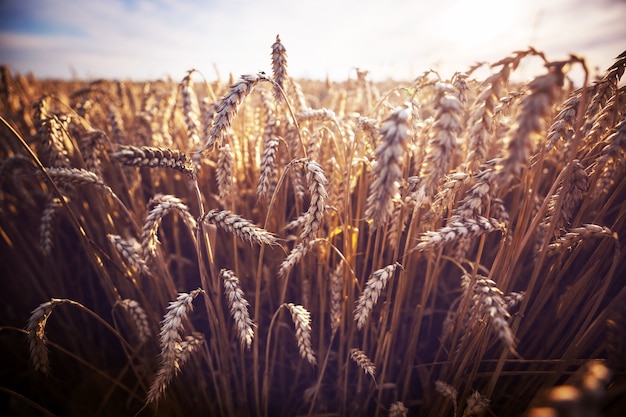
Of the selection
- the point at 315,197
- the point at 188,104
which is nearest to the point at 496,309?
the point at 315,197

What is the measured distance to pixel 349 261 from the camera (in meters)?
1.39

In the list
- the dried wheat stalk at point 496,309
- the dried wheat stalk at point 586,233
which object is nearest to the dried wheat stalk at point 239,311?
the dried wheat stalk at point 496,309

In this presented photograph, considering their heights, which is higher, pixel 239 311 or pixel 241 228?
pixel 241 228

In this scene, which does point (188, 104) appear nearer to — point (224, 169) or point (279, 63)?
point (224, 169)

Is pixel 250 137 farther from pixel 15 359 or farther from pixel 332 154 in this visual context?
pixel 15 359

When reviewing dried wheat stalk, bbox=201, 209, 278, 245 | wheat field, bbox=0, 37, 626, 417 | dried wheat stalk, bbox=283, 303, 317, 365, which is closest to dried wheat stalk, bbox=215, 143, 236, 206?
wheat field, bbox=0, 37, 626, 417

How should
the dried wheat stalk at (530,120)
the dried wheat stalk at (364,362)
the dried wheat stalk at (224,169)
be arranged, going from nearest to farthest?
Result: the dried wheat stalk at (530,120) < the dried wheat stalk at (364,362) < the dried wheat stalk at (224,169)

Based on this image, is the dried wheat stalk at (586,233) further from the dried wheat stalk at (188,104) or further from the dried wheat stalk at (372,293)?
the dried wheat stalk at (188,104)

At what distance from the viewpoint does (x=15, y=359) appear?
1.87 metres

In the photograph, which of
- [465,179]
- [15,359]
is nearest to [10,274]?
[15,359]

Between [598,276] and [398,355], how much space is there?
3.35 feet

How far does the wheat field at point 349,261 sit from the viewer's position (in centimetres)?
89

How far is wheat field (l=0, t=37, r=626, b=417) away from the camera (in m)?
0.89

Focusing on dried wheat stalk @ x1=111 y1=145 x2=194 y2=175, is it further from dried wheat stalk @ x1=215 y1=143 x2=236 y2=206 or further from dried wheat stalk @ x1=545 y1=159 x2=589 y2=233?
dried wheat stalk @ x1=545 y1=159 x2=589 y2=233
